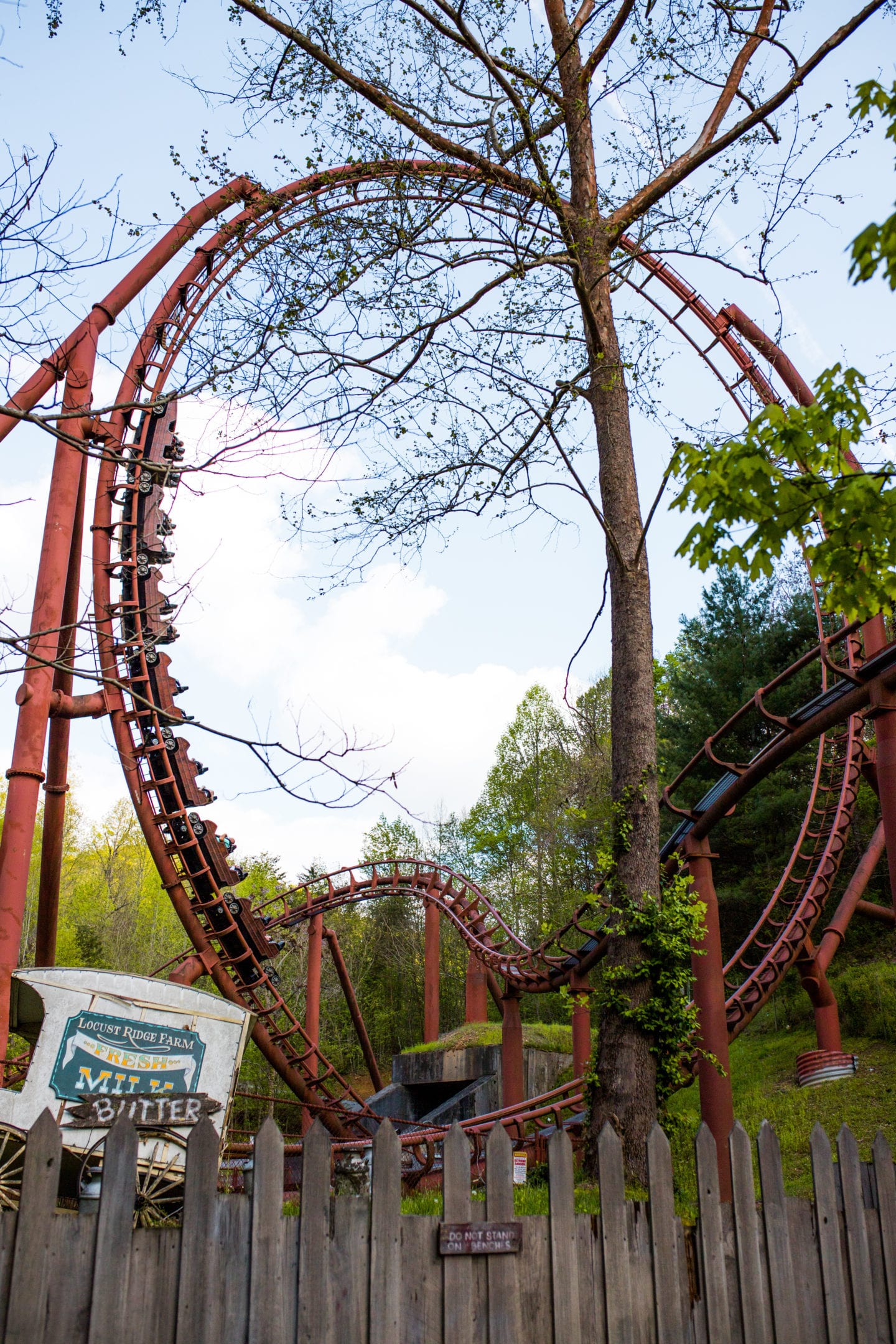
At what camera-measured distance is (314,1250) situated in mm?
3373

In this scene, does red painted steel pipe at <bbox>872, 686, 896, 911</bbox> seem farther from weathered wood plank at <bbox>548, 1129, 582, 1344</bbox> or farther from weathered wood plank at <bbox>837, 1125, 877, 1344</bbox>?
Result: weathered wood plank at <bbox>548, 1129, 582, 1344</bbox>

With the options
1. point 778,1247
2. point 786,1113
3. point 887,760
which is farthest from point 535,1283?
point 786,1113

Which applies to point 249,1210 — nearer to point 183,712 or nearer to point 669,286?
point 183,712

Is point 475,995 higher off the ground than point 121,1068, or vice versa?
point 475,995

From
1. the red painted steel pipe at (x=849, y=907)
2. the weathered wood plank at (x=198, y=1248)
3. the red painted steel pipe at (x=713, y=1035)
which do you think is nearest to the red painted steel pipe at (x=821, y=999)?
the red painted steel pipe at (x=849, y=907)

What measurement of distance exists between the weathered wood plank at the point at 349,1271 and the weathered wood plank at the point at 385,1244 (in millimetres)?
24

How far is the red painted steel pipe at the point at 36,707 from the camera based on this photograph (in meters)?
8.98

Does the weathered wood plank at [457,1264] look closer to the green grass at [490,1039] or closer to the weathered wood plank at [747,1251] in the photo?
the weathered wood plank at [747,1251]

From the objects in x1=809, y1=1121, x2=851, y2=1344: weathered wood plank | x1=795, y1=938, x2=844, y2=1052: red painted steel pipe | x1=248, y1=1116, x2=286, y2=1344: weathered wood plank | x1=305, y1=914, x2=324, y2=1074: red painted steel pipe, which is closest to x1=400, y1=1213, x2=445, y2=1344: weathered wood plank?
x1=248, y1=1116, x2=286, y2=1344: weathered wood plank

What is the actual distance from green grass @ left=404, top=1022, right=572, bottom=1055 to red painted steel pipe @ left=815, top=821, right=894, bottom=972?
750 centimetres

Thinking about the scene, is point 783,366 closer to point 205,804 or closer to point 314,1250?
point 205,804

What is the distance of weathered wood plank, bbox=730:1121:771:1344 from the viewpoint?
4023mm

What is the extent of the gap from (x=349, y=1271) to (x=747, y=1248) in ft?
5.37

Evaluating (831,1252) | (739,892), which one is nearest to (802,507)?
(831,1252)
